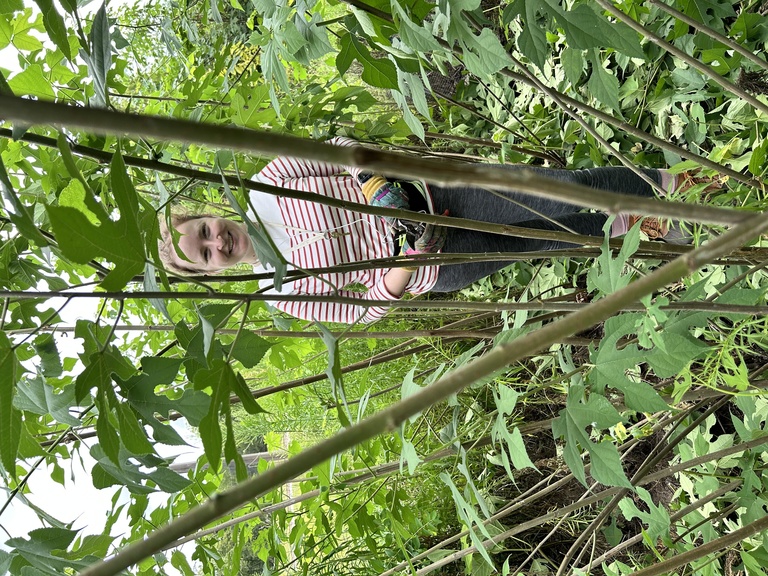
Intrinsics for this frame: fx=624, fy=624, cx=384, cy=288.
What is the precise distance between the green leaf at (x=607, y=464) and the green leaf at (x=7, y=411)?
51cm

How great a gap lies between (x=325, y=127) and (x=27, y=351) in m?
0.76

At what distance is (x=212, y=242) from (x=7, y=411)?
0.88 meters

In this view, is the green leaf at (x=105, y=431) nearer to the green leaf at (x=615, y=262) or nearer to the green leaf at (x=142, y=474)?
the green leaf at (x=142, y=474)

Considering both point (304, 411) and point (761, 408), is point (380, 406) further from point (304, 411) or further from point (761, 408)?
point (761, 408)

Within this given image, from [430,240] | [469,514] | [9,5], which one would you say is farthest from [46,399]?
[430,240]

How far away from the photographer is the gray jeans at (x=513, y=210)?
50.1 inches

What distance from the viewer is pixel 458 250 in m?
1.28

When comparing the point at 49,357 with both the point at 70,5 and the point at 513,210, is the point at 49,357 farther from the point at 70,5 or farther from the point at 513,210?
the point at 513,210

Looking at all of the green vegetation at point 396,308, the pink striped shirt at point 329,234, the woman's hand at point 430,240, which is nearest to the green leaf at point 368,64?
the green vegetation at point 396,308

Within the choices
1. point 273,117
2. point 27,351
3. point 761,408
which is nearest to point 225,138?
point 27,351

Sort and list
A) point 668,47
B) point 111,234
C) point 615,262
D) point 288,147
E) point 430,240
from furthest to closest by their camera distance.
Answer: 1. point 430,240
2. point 668,47
3. point 615,262
4. point 111,234
5. point 288,147

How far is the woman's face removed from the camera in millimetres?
1296

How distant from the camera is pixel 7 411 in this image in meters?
0.45

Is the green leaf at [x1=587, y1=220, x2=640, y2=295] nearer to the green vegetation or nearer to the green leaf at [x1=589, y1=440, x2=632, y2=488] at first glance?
the green vegetation
